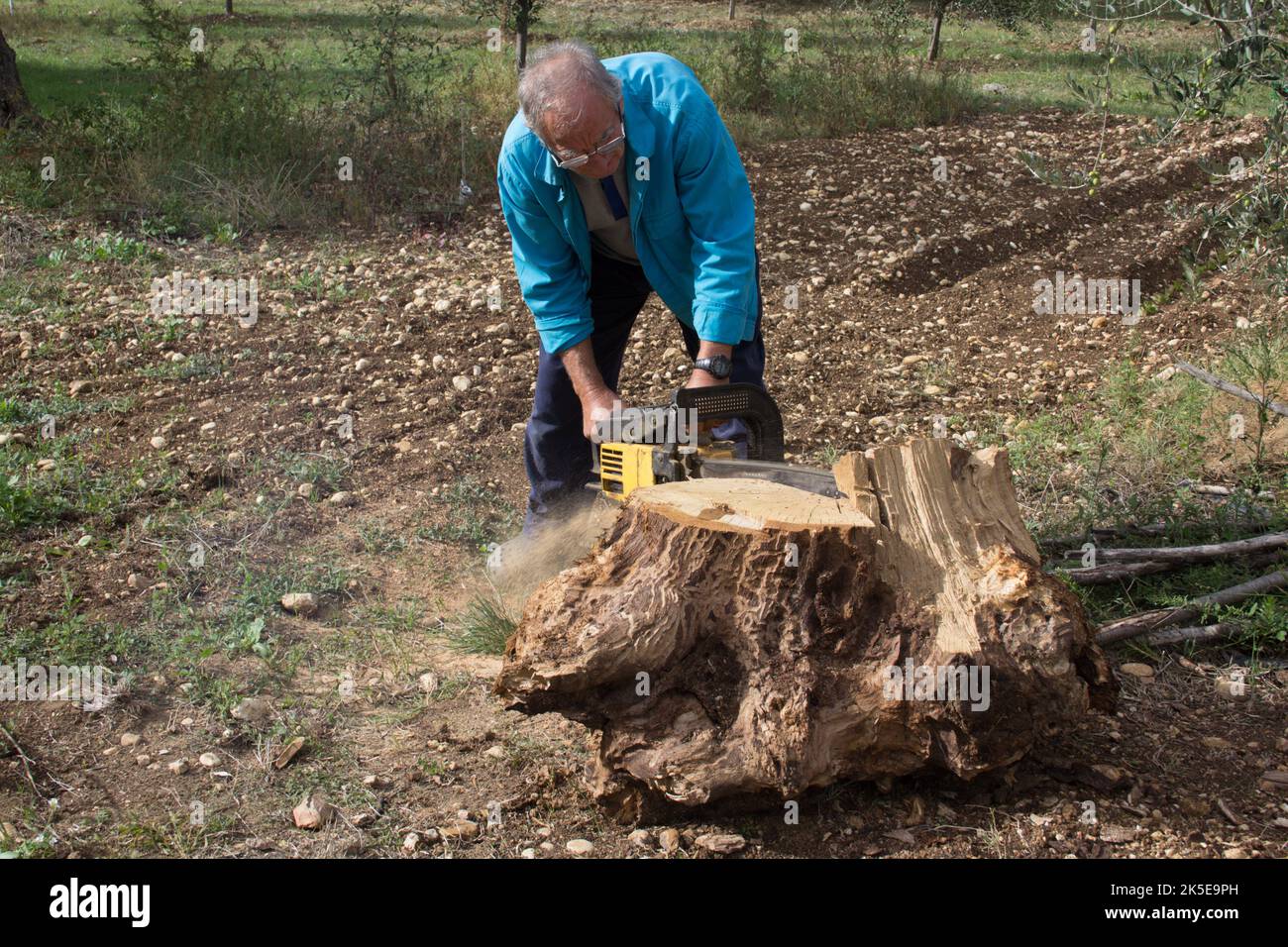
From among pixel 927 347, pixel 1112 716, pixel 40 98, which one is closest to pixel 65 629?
pixel 1112 716

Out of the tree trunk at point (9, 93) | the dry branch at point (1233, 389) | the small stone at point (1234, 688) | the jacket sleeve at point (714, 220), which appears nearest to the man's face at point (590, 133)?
the jacket sleeve at point (714, 220)

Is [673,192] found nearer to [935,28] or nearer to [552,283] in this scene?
[552,283]

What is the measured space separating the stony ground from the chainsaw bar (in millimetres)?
802

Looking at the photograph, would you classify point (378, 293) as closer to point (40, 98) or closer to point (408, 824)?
point (408, 824)

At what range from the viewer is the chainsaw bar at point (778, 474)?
9.95 ft

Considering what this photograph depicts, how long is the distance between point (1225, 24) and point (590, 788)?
9.54 feet

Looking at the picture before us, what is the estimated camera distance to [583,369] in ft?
12.0

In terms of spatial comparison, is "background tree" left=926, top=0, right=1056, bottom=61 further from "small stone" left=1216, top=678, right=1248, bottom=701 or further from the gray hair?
"small stone" left=1216, top=678, right=1248, bottom=701
